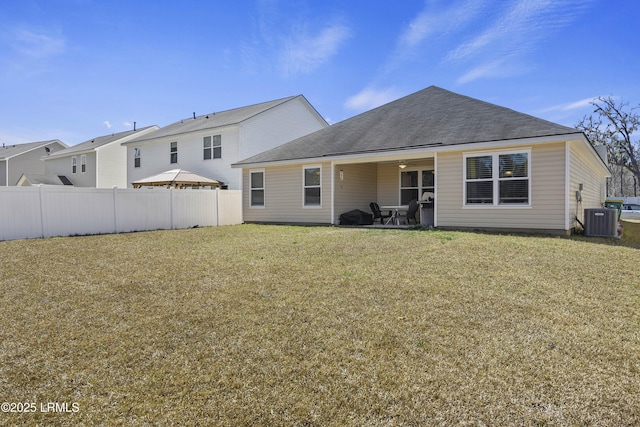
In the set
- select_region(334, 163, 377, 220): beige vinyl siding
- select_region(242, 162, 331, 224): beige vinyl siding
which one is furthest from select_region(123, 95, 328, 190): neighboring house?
select_region(334, 163, 377, 220): beige vinyl siding

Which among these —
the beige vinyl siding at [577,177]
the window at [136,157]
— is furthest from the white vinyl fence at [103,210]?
the beige vinyl siding at [577,177]

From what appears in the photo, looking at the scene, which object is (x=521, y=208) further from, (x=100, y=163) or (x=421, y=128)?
(x=100, y=163)

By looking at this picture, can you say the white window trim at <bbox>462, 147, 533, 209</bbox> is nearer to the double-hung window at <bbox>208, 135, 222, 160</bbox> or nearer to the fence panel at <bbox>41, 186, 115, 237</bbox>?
the fence panel at <bbox>41, 186, 115, 237</bbox>

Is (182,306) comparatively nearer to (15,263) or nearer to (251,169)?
(15,263)

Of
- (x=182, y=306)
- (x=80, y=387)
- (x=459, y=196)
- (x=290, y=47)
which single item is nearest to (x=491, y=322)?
(x=182, y=306)

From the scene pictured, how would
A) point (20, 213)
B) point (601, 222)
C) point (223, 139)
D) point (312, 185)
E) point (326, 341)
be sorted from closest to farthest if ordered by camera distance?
point (326, 341) → point (20, 213) → point (601, 222) → point (312, 185) → point (223, 139)

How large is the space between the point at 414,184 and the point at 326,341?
1246 cm

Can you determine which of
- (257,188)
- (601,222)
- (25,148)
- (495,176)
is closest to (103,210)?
(257,188)

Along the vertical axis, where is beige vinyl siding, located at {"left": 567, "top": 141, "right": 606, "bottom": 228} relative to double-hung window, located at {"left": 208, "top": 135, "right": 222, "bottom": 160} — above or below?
below

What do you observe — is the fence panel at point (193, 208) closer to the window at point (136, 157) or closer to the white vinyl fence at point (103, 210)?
the white vinyl fence at point (103, 210)

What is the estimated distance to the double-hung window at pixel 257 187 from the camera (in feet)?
52.4

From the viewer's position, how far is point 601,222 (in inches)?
408

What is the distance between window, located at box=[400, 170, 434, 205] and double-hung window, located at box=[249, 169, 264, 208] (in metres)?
5.99

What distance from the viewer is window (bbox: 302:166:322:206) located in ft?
46.9
